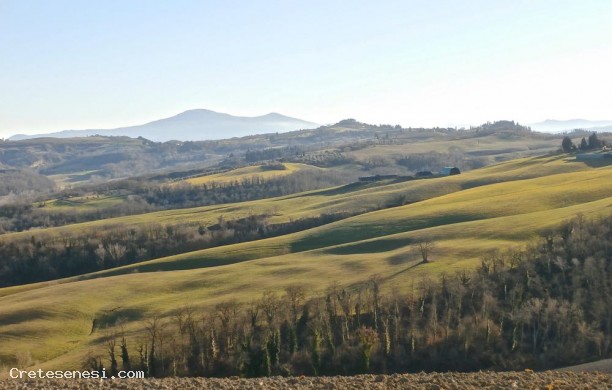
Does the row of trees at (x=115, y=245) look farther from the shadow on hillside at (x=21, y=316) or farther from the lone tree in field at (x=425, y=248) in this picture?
the shadow on hillside at (x=21, y=316)

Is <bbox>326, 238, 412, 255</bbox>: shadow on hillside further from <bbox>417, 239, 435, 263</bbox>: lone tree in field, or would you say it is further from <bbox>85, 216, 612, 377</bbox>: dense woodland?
<bbox>85, 216, 612, 377</bbox>: dense woodland

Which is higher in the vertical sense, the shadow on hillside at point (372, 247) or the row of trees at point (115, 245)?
the shadow on hillside at point (372, 247)

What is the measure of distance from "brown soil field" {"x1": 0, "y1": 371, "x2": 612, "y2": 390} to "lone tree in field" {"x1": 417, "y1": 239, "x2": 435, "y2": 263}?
44.8 meters

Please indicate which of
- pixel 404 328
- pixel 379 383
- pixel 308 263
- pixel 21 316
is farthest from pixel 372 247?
pixel 379 383

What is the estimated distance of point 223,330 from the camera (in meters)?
64.9

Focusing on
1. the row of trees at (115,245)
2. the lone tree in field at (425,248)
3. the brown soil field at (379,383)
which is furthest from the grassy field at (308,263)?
the brown soil field at (379,383)

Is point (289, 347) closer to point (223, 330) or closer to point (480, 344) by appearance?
point (223, 330)

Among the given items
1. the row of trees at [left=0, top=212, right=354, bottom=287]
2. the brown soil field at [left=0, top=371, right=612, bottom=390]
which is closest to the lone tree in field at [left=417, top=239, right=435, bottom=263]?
the row of trees at [left=0, top=212, right=354, bottom=287]

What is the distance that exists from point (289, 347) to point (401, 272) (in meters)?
25.2

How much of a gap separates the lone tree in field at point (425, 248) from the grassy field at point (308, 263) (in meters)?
0.87

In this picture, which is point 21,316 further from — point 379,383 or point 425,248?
point 379,383

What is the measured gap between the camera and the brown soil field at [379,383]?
37.5 m

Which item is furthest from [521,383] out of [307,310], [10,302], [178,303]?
[10,302]

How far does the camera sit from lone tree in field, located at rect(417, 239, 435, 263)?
8707 centimetres
